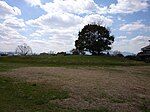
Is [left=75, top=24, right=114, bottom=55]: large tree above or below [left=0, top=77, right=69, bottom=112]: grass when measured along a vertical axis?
above

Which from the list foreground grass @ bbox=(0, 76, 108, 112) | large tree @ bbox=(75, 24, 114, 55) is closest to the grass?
foreground grass @ bbox=(0, 76, 108, 112)

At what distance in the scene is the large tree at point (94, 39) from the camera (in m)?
74.3

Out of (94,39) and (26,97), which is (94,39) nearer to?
(94,39)

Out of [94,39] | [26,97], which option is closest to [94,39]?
[94,39]

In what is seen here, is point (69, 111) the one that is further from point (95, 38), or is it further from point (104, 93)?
point (95, 38)

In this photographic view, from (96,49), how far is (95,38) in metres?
2.99

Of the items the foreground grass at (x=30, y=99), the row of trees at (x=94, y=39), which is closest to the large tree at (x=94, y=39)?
the row of trees at (x=94, y=39)

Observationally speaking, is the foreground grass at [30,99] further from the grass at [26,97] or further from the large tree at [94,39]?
the large tree at [94,39]

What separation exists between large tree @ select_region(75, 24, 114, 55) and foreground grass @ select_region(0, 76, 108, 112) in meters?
57.9

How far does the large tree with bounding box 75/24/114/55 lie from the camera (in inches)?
2926

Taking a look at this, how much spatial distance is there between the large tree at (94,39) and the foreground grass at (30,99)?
57.9 meters

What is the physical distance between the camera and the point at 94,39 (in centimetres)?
7488

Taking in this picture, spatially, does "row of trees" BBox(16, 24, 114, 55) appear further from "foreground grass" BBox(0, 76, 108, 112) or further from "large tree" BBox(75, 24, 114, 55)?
"foreground grass" BBox(0, 76, 108, 112)

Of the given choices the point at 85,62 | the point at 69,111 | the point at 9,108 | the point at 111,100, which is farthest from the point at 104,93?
the point at 85,62
